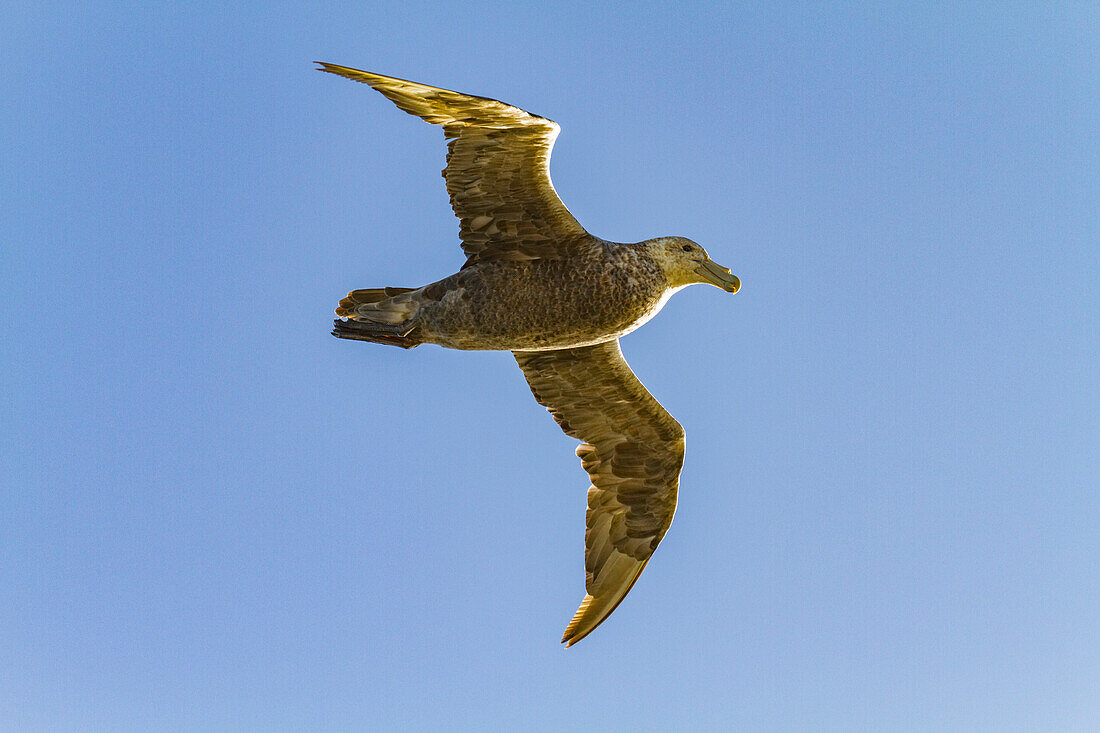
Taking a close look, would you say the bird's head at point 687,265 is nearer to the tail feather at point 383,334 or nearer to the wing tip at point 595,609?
the tail feather at point 383,334

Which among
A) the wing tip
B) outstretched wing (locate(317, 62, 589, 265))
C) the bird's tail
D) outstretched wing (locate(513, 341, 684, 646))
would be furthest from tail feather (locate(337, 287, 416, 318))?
the wing tip

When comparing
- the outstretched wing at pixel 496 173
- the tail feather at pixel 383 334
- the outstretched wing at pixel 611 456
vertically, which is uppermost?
the outstretched wing at pixel 496 173

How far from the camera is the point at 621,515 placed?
12734mm

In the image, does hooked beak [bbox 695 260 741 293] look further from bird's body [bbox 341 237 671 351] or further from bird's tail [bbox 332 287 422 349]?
bird's tail [bbox 332 287 422 349]

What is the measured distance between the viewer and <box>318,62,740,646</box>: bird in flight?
35.2 ft

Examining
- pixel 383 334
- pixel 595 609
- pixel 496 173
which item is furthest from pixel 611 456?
pixel 496 173

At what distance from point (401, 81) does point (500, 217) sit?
1917 mm

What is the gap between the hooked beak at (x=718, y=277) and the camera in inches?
457

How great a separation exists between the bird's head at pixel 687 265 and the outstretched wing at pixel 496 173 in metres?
0.81

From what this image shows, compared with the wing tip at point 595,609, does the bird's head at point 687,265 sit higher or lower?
higher

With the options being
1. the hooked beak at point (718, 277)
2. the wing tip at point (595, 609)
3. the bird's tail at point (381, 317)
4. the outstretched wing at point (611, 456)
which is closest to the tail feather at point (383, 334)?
the bird's tail at point (381, 317)

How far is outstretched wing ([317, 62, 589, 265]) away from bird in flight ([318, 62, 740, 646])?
0.01m

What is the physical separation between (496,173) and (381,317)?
6.27ft

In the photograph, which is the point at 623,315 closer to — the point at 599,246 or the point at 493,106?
the point at 599,246
